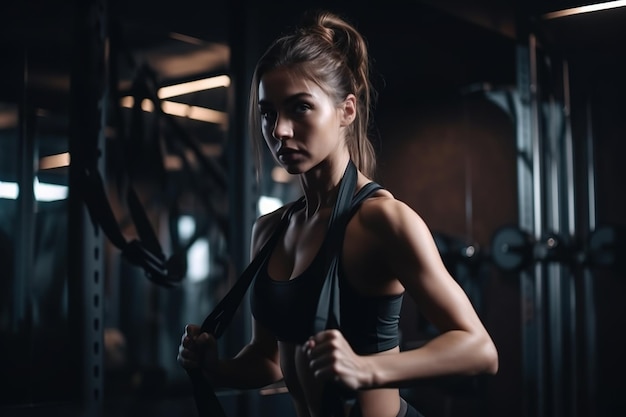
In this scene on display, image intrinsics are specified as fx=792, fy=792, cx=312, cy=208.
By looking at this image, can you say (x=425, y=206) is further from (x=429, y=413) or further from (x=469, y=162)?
(x=429, y=413)

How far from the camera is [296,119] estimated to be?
125cm

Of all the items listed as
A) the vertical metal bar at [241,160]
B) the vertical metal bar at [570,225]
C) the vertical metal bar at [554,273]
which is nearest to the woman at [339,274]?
the vertical metal bar at [241,160]

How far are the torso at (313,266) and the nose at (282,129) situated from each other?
0.16m

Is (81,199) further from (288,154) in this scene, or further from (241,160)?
(288,154)

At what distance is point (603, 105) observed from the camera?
397 centimetres

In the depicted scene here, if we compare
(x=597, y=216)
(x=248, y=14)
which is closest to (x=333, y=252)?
(x=248, y=14)

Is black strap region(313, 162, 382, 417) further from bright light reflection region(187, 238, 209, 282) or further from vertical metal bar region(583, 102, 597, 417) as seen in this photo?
vertical metal bar region(583, 102, 597, 417)

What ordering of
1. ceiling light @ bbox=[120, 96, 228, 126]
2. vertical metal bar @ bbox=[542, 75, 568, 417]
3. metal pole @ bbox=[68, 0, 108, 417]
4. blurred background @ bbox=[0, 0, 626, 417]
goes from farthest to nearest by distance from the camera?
vertical metal bar @ bbox=[542, 75, 568, 417]
ceiling light @ bbox=[120, 96, 228, 126]
blurred background @ bbox=[0, 0, 626, 417]
metal pole @ bbox=[68, 0, 108, 417]

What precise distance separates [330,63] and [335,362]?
563mm

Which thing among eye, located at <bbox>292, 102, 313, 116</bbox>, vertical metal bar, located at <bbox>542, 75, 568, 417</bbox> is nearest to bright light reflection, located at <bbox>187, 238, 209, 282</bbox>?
vertical metal bar, located at <bbox>542, 75, 568, 417</bbox>

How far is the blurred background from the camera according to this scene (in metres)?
2.12

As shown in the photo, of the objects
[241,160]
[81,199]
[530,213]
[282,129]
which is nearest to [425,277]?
[282,129]

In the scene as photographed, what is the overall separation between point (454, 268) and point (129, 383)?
171 cm

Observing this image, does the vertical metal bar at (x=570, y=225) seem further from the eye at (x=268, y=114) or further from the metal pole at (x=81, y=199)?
the eye at (x=268, y=114)
